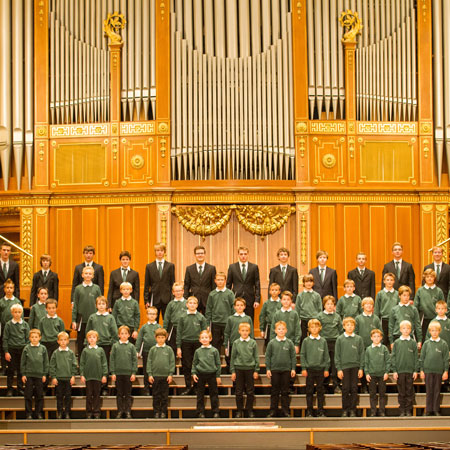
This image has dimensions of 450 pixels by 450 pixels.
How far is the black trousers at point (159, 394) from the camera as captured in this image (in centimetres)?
927

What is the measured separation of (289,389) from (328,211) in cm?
328

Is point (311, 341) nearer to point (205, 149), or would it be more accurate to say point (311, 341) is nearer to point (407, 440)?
point (407, 440)

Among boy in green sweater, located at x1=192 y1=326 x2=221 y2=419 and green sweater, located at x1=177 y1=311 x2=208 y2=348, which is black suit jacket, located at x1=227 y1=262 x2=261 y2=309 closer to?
green sweater, located at x1=177 y1=311 x2=208 y2=348

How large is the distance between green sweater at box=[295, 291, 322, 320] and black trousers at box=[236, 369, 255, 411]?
110 cm

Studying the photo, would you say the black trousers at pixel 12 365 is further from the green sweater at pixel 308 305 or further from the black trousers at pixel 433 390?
the black trousers at pixel 433 390

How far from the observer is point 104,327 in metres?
9.87

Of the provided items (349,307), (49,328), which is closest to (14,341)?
(49,328)

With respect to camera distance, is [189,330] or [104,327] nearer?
[189,330]

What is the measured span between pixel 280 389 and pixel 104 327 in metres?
1.98

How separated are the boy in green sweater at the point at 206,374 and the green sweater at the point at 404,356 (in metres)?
1.78

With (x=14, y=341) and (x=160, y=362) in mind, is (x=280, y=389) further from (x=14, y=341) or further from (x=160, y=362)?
(x=14, y=341)

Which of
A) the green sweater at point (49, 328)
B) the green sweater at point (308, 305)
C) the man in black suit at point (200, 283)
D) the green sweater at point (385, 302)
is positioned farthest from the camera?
the man in black suit at point (200, 283)

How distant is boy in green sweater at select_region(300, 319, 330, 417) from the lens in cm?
921

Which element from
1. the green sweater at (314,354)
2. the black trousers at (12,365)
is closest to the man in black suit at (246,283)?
the green sweater at (314,354)
